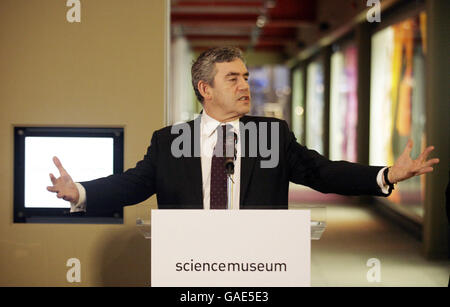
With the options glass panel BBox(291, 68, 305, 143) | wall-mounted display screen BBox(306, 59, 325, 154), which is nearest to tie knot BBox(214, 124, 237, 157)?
wall-mounted display screen BBox(306, 59, 325, 154)

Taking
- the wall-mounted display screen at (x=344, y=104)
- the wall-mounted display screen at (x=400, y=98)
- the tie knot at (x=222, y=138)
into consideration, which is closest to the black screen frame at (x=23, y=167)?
the tie knot at (x=222, y=138)

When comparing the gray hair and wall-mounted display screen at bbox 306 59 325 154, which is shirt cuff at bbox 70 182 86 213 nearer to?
the gray hair

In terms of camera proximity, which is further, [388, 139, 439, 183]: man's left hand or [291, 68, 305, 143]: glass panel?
[291, 68, 305, 143]: glass panel

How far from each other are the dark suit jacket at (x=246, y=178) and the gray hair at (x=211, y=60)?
180 millimetres

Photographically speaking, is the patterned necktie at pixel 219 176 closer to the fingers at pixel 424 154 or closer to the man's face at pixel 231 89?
the man's face at pixel 231 89

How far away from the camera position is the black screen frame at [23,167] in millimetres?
3197

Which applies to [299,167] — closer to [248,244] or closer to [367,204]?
[248,244]

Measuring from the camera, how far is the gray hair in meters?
2.39

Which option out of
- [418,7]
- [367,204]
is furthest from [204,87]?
[367,204]

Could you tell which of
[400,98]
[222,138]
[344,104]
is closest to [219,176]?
[222,138]

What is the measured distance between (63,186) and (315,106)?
1253cm

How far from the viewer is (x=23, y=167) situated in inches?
128

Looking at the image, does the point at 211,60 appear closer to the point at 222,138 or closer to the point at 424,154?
the point at 222,138
